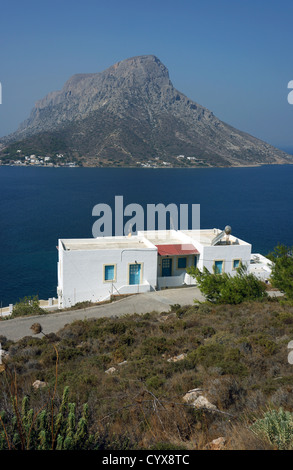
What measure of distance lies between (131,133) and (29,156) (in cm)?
4094

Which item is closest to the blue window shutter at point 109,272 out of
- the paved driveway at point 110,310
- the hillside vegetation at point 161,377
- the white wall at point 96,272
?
the white wall at point 96,272

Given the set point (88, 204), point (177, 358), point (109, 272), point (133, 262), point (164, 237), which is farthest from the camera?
point (88, 204)

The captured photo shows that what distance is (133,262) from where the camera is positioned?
64.7 feet

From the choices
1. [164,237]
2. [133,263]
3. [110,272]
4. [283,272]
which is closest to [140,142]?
[164,237]

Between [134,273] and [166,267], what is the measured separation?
2.16 m

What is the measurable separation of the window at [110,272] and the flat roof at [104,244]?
130 centimetres

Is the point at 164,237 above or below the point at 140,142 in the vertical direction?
below

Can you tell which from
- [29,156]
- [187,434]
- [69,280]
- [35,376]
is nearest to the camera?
[187,434]

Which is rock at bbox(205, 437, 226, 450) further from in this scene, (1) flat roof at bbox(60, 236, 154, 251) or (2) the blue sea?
(2) the blue sea

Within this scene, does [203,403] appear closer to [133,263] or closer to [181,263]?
[133,263]

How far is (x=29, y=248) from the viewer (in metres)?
42.3

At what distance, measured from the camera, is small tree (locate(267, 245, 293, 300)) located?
15.6 m

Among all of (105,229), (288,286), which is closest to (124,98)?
(105,229)

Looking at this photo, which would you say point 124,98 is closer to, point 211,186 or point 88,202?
point 211,186
